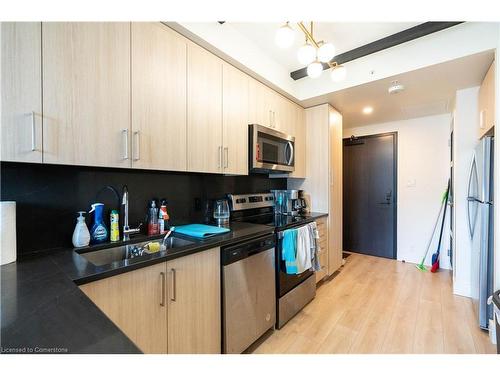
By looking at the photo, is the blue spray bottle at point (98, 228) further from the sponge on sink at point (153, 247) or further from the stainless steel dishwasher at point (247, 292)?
the stainless steel dishwasher at point (247, 292)

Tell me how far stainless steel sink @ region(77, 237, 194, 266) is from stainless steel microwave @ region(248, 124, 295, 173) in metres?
0.97

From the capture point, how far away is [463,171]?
2359 mm

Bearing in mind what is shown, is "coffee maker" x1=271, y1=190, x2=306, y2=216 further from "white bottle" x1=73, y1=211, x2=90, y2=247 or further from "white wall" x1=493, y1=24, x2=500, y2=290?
"white bottle" x1=73, y1=211, x2=90, y2=247

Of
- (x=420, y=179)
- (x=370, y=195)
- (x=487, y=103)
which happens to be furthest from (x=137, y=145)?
(x=420, y=179)

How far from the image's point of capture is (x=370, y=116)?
3291 millimetres

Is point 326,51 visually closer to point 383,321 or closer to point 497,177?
point 497,177

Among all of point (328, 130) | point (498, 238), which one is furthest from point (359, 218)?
point (498, 238)

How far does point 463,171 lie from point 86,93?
3.37 m

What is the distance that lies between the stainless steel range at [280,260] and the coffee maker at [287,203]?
64 millimetres

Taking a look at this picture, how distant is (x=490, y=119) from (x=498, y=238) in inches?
37.4

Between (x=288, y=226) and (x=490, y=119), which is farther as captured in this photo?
(x=288, y=226)
